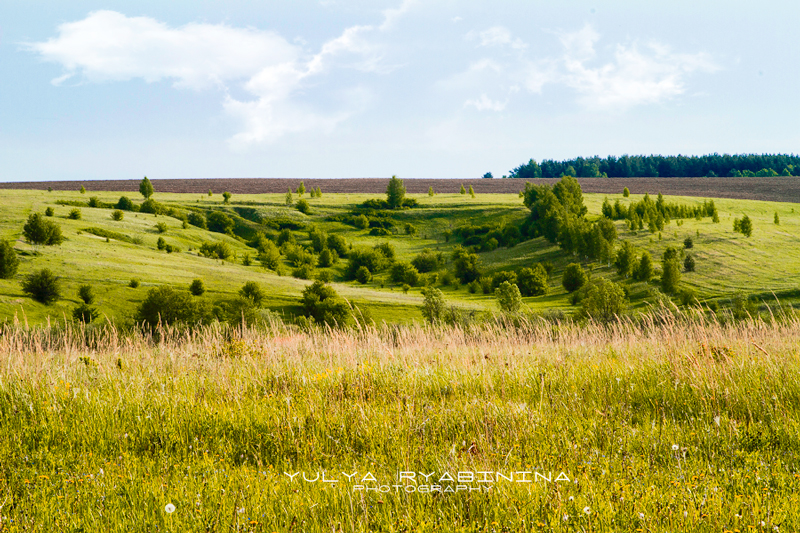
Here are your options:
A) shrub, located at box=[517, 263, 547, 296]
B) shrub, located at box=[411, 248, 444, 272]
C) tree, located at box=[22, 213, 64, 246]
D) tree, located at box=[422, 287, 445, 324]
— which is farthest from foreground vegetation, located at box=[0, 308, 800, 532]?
shrub, located at box=[411, 248, 444, 272]

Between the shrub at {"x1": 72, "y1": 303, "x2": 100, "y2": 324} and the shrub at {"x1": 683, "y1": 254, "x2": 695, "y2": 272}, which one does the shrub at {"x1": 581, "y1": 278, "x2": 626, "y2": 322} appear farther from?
the shrub at {"x1": 72, "y1": 303, "x2": 100, "y2": 324}

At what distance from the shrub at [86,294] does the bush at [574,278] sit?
87.6 meters

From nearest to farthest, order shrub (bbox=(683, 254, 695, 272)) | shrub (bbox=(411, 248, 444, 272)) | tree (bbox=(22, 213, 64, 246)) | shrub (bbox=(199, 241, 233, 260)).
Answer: tree (bbox=(22, 213, 64, 246)) → shrub (bbox=(683, 254, 695, 272)) → shrub (bbox=(199, 241, 233, 260)) → shrub (bbox=(411, 248, 444, 272))

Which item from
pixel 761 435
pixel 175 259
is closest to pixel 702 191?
pixel 175 259

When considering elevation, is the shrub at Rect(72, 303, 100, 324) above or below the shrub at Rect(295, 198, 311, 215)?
below

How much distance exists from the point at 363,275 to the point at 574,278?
2123 inches

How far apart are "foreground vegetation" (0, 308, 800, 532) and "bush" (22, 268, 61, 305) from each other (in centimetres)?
8061

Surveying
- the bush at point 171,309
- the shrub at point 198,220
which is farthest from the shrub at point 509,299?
the shrub at point 198,220

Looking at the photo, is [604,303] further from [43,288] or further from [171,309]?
[43,288]

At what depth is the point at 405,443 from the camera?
4.28 meters

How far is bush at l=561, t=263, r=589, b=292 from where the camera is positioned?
104688mm

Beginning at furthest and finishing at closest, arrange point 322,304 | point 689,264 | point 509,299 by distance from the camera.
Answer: point 689,264
point 509,299
point 322,304

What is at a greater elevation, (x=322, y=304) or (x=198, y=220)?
(x=198, y=220)

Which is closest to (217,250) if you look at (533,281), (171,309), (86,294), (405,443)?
(86,294)
